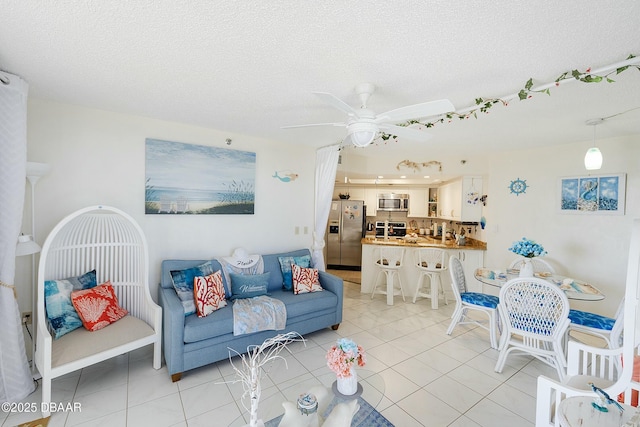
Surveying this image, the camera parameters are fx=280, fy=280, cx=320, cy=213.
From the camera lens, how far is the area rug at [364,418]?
1612 millimetres

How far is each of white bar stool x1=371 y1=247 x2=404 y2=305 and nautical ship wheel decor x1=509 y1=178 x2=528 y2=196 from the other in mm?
1908

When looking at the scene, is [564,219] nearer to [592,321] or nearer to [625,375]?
[592,321]

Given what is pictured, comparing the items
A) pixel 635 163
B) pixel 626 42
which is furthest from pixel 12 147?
pixel 635 163

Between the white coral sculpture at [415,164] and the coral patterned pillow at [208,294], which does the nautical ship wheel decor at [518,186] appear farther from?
the coral patterned pillow at [208,294]

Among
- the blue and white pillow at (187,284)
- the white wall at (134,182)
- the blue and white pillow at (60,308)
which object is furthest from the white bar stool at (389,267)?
the blue and white pillow at (60,308)

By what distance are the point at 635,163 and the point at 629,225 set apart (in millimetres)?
734

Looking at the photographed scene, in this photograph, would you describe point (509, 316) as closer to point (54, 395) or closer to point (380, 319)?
point (380, 319)

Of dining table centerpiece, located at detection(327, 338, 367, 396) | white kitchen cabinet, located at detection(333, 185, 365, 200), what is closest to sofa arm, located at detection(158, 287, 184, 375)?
dining table centerpiece, located at detection(327, 338, 367, 396)

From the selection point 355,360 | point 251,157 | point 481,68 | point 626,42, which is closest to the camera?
point 626,42

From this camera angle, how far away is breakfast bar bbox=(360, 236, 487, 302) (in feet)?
15.1

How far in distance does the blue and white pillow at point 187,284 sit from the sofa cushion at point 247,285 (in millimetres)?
331

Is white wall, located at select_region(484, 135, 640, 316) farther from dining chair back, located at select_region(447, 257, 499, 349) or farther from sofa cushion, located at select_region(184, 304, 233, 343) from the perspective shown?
sofa cushion, located at select_region(184, 304, 233, 343)

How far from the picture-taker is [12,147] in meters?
2.00

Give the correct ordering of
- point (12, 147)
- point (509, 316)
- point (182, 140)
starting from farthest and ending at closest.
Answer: point (182, 140) < point (509, 316) < point (12, 147)
